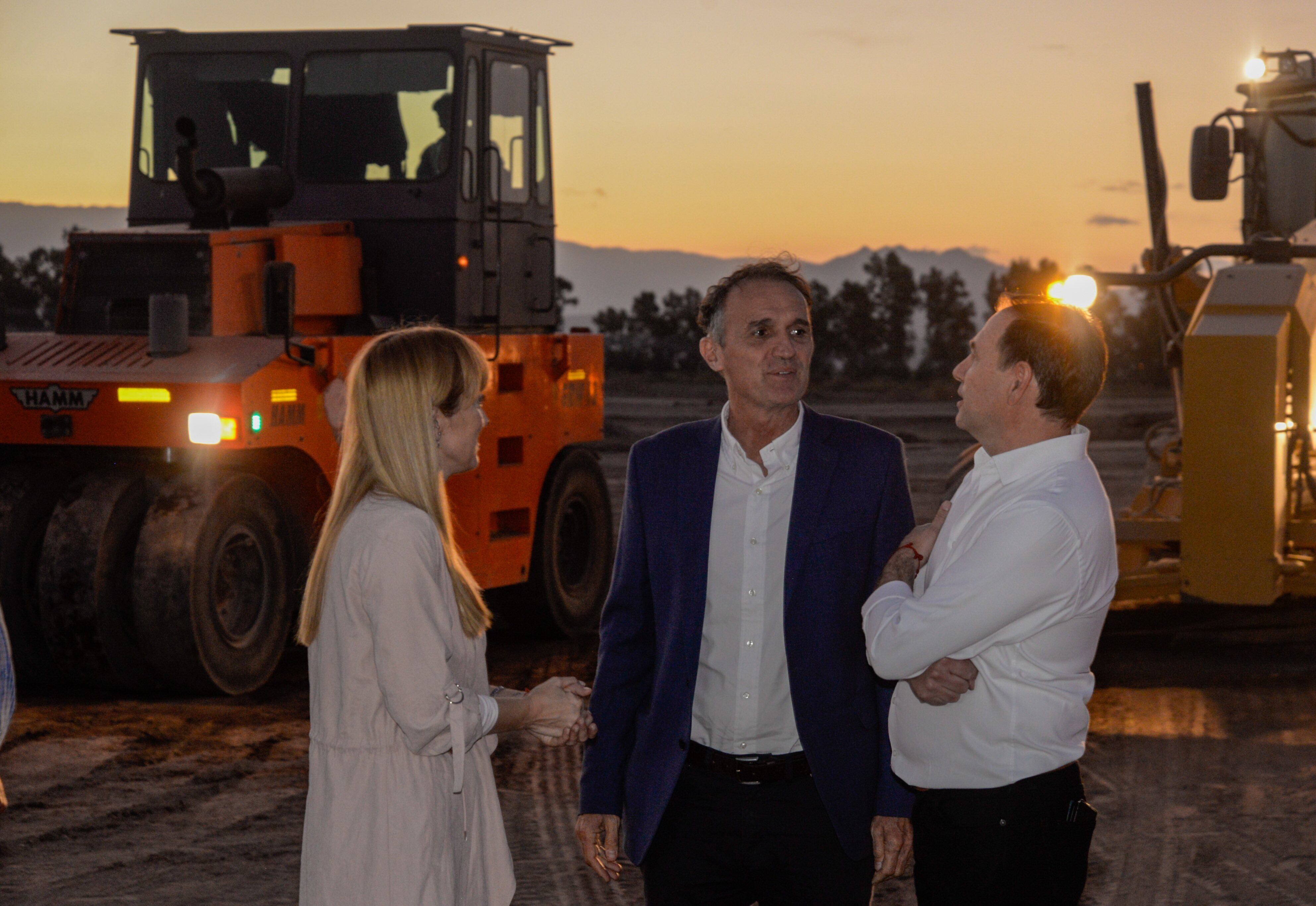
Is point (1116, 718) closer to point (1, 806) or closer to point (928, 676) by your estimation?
point (928, 676)

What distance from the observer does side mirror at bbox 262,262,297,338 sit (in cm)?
802

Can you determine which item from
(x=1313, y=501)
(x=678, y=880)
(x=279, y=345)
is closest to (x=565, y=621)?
(x=279, y=345)

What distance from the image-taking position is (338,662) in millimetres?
3016

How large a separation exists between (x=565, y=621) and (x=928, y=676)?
7454mm

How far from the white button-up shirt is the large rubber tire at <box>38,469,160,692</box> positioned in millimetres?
5370

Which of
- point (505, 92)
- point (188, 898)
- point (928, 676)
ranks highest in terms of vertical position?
point (505, 92)

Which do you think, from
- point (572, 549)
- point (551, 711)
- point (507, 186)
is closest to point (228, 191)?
point (507, 186)

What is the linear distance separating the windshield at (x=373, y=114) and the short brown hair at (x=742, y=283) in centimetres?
604

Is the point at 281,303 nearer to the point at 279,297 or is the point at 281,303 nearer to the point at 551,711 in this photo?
the point at 279,297

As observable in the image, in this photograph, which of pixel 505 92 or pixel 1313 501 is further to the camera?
pixel 505 92

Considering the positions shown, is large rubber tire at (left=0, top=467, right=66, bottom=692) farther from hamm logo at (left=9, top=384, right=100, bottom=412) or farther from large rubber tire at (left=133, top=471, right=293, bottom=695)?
large rubber tire at (left=133, top=471, right=293, bottom=695)

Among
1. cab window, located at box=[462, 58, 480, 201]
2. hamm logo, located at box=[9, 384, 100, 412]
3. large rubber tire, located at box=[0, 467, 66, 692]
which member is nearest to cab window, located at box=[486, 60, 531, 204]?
cab window, located at box=[462, 58, 480, 201]

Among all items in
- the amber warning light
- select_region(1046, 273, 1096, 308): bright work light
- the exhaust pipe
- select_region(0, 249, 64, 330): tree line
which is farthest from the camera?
select_region(0, 249, 64, 330): tree line

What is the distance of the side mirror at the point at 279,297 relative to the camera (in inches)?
316
